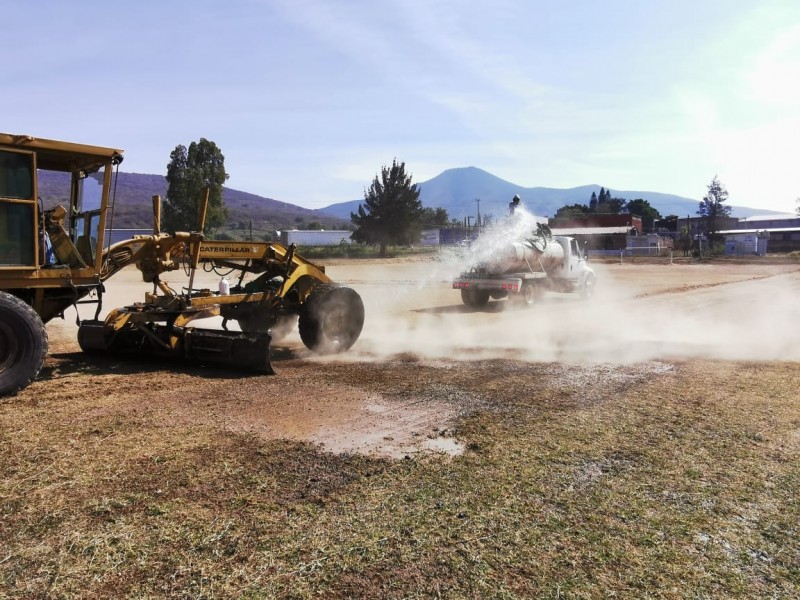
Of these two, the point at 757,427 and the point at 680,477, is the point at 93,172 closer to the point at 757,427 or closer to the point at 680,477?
the point at 680,477

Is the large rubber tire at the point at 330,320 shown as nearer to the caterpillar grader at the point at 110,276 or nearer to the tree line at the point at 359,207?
the caterpillar grader at the point at 110,276

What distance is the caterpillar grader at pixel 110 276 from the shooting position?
6734 millimetres

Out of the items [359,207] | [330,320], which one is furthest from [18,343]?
[359,207]

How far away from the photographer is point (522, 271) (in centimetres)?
1889

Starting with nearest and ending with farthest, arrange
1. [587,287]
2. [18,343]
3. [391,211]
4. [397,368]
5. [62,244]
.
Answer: [18,343] → [62,244] → [397,368] → [587,287] → [391,211]

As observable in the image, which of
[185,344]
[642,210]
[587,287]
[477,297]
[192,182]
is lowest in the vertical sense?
[185,344]

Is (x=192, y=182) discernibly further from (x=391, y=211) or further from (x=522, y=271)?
(x=522, y=271)

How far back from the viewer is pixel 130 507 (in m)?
4.02

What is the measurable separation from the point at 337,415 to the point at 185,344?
311 centimetres

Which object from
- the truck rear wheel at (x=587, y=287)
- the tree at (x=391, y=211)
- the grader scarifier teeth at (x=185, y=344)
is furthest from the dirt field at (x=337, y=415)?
the tree at (x=391, y=211)

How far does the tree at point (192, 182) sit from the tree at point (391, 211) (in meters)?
14.9

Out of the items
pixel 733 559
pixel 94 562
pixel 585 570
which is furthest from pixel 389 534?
pixel 733 559

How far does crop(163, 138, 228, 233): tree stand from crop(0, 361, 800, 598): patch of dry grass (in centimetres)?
5139

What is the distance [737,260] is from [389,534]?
5790 centimetres
